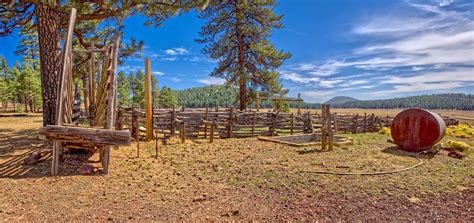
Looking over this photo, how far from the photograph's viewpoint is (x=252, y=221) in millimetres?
4418

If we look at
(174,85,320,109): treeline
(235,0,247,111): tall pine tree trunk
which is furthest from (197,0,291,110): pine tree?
(174,85,320,109): treeline

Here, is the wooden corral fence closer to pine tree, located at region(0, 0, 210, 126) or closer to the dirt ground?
pine tree, located at region(0, 0, 210, 126)

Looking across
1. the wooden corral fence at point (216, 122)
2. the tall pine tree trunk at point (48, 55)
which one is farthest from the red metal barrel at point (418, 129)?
the tall pine tree trunk at point (48, 55)

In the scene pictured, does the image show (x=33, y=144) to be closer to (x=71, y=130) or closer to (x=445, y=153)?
(x=71, y=130)

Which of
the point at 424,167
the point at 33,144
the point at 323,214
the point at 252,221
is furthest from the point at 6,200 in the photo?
the point at 424,167

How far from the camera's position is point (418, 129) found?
11219 millimetres

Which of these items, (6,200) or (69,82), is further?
(69,82)

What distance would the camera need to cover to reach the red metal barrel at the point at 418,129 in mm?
10867

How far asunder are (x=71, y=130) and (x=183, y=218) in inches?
143

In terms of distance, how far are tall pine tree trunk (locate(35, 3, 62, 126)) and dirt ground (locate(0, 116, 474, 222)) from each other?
4.70 ft

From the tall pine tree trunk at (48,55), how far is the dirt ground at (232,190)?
1.43 metres

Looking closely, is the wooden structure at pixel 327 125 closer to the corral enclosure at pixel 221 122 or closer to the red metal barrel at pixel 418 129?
the red metal barrel at pixel 418 129

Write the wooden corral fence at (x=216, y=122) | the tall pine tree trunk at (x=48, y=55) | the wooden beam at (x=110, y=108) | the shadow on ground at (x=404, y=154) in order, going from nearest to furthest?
the wooden beam at (x=110, y=108)
the tall pine tree trunk at (x=48, y=55)
the shadow on ground at (x=404, y=154)
the wooden corral fence at (x=216, y=122)

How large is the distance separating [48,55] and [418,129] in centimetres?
1329
